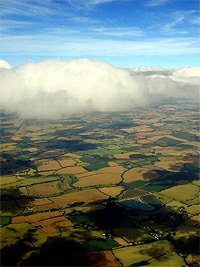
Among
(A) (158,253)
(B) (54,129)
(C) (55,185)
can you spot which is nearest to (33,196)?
(C) (55,185)

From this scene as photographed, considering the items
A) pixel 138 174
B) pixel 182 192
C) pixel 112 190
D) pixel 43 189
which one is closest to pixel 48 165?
pixel 43 189

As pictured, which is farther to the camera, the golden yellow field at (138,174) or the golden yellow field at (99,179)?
the golden yellow field at (138,174)

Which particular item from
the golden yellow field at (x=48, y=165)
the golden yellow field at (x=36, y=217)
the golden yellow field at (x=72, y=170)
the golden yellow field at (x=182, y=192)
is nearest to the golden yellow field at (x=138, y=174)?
the golden yellow field at (x=182, y=192)

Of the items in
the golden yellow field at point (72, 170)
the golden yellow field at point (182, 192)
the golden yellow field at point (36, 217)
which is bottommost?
the golden yellow field at point (182, 192)

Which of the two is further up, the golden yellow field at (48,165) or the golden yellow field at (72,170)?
the golden yellow field at (48,165)

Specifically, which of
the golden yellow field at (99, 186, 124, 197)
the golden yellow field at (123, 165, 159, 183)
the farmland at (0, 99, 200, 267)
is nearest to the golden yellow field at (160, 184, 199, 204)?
the farmland at (0, 99, 200, 267)

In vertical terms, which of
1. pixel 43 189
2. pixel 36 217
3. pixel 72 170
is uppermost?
pixel 43 189

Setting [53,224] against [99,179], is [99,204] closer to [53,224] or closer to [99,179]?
[53,224]

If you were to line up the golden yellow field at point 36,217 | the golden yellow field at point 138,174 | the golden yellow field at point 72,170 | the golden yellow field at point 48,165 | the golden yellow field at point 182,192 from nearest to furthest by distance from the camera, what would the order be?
the golden yellow field at point 36,217 → the golden yellow field at point 182,192 → the golden yellow field at point 138,174 → the golden yellow field at point 72,170 → the golden yellow field at point 48,165

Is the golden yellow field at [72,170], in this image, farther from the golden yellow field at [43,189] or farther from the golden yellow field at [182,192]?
the golden yellow field at [182,192]
